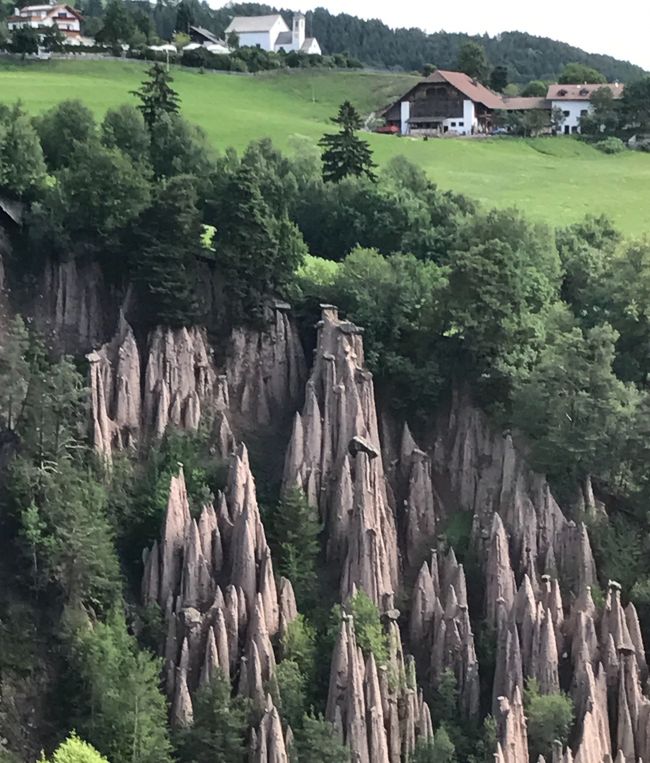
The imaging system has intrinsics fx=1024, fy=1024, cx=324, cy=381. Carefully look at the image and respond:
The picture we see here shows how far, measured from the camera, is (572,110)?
10644 cm

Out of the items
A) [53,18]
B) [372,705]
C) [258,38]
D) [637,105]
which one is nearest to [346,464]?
[372,705]

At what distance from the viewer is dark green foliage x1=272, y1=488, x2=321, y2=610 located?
117 ft

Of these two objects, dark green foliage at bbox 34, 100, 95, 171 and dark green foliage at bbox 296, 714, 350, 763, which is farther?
dark green foliage at bbox 34, 100, 95, 171

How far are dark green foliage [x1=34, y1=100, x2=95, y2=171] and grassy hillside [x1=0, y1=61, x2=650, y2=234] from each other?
26190 millimetres

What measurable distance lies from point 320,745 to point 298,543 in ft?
24.6

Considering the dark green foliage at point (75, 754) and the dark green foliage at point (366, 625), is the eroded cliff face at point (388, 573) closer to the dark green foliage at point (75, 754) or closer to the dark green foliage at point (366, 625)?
the dark green foliage at point (366, 625)

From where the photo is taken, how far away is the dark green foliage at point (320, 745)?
30875 millimetres

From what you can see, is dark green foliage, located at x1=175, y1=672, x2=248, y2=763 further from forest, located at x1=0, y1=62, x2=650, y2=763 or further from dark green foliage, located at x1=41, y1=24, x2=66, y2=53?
dark green foliage, located at x1=41, y1=24, x2=66, y2=53

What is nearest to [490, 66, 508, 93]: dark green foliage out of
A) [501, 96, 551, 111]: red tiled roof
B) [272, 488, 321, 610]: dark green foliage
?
[501, 96, 551, 111]: red tiled roof

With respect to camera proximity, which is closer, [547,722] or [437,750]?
[437,750]

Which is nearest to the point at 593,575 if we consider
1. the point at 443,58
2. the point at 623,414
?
the point at 623,414

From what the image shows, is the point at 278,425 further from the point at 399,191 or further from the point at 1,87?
the point at 1,87

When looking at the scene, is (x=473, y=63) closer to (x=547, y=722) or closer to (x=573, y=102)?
(x=573, y=102)

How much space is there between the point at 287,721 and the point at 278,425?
12.5m
